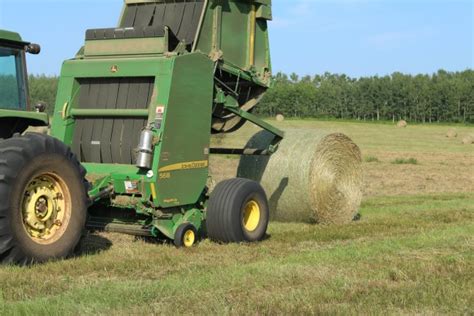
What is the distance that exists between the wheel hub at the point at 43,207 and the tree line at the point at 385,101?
7023 centimetres

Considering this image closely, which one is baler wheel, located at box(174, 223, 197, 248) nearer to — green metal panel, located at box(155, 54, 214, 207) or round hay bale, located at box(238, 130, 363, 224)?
green metal panel, located at box(155, 54, 214, 207)

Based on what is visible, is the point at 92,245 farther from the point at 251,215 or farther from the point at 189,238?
the point at 251,215

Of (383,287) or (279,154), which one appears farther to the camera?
(279,154)

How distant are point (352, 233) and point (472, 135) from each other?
28097 millimetres

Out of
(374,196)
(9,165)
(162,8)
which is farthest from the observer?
(374,196)

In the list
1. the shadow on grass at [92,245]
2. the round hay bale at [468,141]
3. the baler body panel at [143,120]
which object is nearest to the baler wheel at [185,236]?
the baler body panel at [143,120]

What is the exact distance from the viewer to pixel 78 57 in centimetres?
855

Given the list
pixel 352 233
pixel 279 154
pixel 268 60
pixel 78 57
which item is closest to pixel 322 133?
pixel 279 154

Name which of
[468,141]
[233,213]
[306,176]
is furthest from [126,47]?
[468,141]

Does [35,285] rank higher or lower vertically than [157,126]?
lower

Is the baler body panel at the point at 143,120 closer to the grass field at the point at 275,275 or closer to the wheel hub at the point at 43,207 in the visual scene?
the grass field at the point at 275,275

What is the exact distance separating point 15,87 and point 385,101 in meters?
78.9

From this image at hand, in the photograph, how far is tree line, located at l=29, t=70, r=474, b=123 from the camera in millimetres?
78938

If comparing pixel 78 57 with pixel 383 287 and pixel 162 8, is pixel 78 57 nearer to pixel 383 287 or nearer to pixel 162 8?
pixel 162 8
